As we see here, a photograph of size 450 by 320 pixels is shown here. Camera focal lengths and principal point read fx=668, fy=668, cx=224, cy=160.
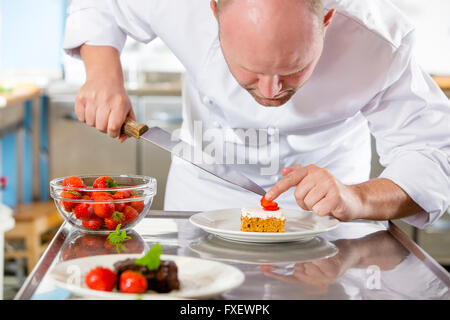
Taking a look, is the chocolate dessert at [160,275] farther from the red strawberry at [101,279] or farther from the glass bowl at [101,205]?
the glass bowl at [101,205]

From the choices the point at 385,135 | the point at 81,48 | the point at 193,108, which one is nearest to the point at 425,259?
the point at 385,135

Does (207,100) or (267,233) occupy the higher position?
(207,100)

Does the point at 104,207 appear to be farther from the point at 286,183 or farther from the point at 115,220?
the point at 286,183

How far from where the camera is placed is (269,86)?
1164mm

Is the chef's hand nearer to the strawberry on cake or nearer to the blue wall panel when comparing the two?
the strawberry on cake

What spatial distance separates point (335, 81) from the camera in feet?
5.05

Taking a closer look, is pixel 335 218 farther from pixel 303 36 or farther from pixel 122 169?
pixel 122 169

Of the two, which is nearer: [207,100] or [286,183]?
[286,183]

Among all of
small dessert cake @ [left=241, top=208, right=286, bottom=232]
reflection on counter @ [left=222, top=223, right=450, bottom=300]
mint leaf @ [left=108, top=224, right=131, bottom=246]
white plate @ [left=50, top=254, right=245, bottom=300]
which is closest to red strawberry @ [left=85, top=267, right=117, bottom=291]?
white plate @ [left=50, top=254, right=245, bottom=300]

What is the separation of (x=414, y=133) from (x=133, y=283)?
2.90 ft

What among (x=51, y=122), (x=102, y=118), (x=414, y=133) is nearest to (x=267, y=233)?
(x=102, y=118)

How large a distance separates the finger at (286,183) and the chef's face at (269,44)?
0.16 metres

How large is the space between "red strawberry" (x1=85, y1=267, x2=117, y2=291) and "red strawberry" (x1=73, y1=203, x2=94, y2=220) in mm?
292

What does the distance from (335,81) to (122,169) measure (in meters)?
2.36
